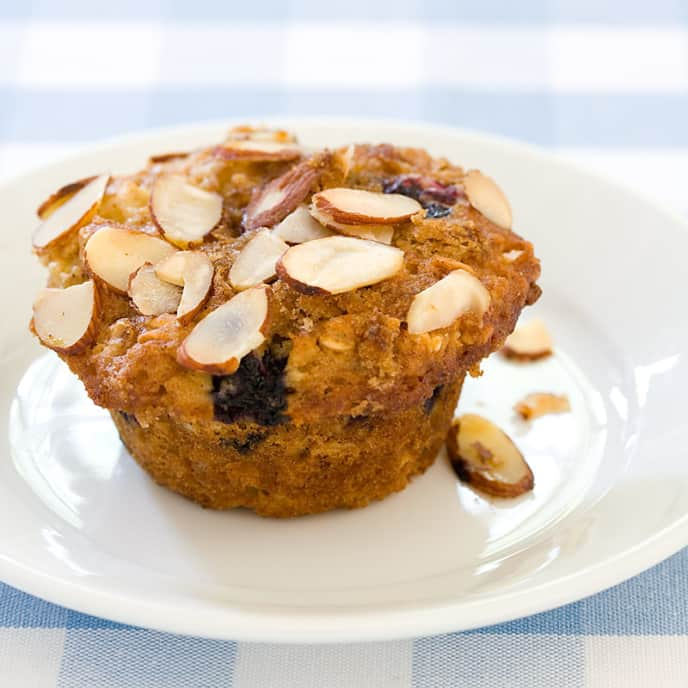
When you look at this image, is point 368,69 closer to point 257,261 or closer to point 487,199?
point 487,199

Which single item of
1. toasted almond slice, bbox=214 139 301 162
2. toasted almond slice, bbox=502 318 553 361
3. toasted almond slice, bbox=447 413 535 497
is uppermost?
toasted almond slice, bbox=214 139 301 162

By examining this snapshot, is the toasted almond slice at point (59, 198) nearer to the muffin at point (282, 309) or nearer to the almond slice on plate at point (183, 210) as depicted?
the muffin at point (282, 309)

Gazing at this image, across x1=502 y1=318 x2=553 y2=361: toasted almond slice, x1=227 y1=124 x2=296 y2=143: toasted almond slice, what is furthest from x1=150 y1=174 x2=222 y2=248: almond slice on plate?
x1=502 y1=318 x2=553 y2=361: toasted almond slice

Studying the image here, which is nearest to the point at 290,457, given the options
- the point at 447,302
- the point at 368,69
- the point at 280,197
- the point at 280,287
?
the point at 280,287

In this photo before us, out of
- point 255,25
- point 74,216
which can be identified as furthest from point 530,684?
point 255,25

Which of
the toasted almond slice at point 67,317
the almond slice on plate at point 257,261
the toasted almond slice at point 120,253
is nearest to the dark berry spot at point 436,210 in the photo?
the almond slice on plate at point 257,261

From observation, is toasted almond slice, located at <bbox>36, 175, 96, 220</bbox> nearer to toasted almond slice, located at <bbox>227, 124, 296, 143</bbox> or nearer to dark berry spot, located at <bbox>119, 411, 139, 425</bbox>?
toasted almond slice, located at <bbox>227, 124, 296, 143</bbox>

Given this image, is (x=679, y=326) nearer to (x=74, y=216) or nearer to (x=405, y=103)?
(x=74, y=216)
